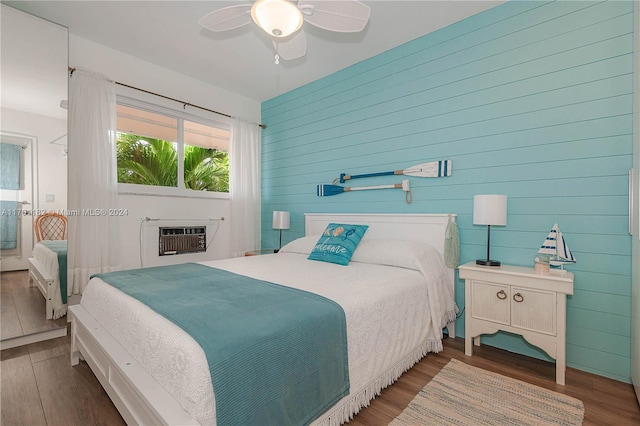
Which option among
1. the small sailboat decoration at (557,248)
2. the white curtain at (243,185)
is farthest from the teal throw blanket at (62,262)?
the small sailboat decoration at (557,248)

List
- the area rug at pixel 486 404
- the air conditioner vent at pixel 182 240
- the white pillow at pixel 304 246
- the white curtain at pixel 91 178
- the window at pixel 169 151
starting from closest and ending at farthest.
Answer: the area rug at pixel 486 404 → the white curtain at pixel 91 178 → the white pillow at pixel 304 246 → the window at pixel 169 151 → the air conditioner vent at pixel 182 240

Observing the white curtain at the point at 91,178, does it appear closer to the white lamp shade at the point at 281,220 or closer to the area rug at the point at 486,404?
the white lamp shade at the point at 281,220

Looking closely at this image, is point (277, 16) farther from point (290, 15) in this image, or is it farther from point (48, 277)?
point (48, 277)

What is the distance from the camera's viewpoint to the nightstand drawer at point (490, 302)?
2.04 m

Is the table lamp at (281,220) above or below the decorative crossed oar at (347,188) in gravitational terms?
below

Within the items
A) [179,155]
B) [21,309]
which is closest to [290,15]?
[179,155]

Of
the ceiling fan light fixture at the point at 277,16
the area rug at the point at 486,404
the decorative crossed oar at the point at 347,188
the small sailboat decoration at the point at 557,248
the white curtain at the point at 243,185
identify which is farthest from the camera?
the white curtain at the point at 243,185

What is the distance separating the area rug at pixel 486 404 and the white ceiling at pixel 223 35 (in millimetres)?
2802

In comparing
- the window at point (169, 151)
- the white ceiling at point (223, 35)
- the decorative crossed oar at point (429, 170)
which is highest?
the white ceiling at point (223, 35)

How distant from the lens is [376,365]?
1633mm

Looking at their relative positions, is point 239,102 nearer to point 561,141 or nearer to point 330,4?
point 330,4

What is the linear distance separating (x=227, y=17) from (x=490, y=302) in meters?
2.60

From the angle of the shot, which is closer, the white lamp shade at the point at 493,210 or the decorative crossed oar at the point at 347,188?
the white lamp shade at the point at 493,210

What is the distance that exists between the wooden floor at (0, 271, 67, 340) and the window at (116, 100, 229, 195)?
1.23 m
